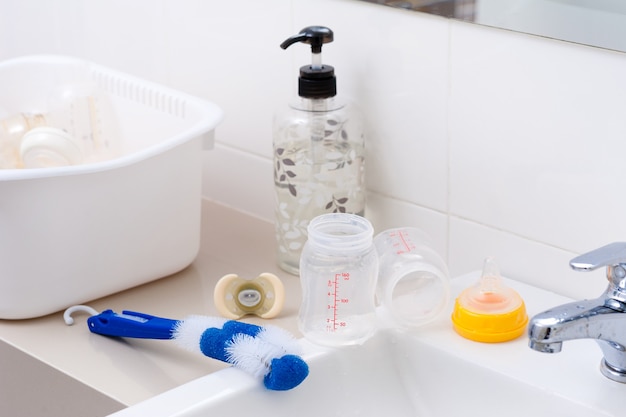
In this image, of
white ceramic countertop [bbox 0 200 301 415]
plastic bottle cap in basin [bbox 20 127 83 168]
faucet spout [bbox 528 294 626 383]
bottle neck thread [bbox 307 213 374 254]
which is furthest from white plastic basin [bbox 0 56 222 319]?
faucet spout [bbox 528 294 626 383]

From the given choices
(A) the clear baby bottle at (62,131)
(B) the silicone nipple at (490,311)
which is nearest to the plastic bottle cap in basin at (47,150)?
(A) the clear baby bottle at (62,131)

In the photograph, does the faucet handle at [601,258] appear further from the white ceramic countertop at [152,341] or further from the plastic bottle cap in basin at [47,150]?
the plastic bottle cap in basin at [47,150]

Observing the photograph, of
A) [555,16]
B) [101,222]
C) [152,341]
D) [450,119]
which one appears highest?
[555,16]

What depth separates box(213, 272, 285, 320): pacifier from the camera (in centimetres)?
111

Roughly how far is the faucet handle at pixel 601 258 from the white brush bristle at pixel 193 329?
35 centimetres

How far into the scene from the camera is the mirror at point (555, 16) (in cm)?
95

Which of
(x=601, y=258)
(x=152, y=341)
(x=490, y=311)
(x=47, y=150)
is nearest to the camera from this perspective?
(x=601, y=258)

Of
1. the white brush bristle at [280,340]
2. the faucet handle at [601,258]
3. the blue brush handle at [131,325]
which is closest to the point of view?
the faucet handle at [601,258]

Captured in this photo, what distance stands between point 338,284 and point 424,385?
5.1 inches

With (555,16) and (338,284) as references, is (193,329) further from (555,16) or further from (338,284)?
(555,16)

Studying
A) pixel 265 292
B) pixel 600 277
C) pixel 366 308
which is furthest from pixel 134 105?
pixel 600 277

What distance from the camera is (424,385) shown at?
A: 99cm

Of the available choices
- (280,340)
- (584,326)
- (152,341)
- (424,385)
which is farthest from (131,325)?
(584,326)

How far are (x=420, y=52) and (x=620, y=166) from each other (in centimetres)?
26
